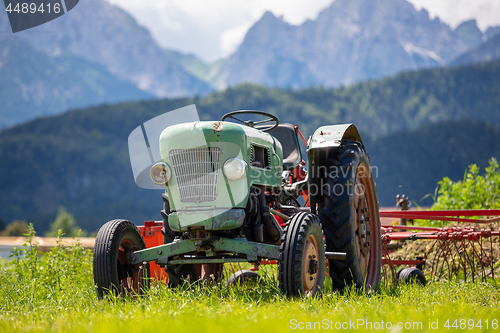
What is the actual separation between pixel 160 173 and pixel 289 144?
2.25m

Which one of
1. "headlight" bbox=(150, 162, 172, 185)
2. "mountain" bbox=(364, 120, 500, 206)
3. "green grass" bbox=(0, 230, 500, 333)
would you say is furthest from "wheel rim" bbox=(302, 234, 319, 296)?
"mountain" bbox=(364, 120, 500, 206)

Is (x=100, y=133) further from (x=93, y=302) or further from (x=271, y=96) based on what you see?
(x=93, y=302)

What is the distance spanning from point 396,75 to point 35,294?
107 meters

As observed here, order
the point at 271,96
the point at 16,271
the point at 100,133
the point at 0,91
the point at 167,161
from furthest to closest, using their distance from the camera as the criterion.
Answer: the point at 0,91 → the point at 271,96 → the point at 100,133 → the point at 16,271 → the point at 167,161

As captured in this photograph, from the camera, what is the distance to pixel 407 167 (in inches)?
3105

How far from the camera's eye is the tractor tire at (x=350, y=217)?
428 cm

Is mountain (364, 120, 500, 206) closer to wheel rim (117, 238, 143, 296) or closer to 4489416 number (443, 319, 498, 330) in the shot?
wheel rim (117, 238, 143, 296)

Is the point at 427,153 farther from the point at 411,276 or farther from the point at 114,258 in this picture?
the point at 114,258

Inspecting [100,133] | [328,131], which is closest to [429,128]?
[100,133]

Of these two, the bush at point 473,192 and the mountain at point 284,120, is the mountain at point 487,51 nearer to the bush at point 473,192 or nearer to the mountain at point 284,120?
the mountain at point 284,120

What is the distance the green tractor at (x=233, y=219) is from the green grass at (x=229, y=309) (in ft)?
0.83

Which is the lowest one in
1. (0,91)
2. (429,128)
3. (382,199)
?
(382,199)

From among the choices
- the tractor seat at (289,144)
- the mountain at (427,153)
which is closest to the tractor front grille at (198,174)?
the tractor seat at (289,144)

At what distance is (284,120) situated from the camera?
8519cm
